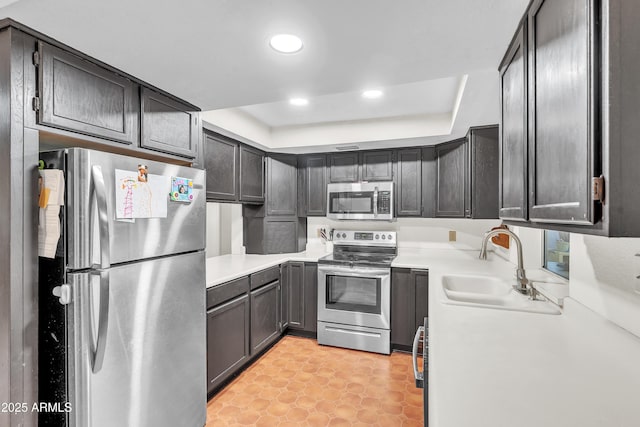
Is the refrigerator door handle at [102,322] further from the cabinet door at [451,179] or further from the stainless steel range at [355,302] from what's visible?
the cabinet door at [451,179]

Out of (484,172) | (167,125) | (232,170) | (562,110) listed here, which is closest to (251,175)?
(232,170)

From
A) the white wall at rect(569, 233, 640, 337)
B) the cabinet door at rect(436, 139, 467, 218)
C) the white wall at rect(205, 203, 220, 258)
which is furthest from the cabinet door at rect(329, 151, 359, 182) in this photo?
the white wall at rect(569, 233, 640, 337)

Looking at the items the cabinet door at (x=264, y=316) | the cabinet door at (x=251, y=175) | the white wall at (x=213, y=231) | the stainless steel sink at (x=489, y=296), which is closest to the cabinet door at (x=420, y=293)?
the stainless steel sink at (x=489, y=296)

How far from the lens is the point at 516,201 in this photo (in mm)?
1184

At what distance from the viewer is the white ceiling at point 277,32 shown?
1.07 m

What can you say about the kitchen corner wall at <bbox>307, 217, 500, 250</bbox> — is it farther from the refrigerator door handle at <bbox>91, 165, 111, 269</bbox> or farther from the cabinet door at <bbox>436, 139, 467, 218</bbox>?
the refrigerator door handle at <bbox>91, 165, 111, 269</bbox>

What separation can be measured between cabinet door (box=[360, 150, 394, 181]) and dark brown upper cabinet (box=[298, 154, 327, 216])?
0.48m

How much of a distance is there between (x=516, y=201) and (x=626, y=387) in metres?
0.64

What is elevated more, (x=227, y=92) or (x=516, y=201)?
(x=227, y=92)

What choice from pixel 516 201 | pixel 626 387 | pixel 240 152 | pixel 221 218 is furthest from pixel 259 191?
pixel 626 387

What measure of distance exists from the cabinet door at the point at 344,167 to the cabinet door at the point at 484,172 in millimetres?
1242

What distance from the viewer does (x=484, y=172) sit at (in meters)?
2.66

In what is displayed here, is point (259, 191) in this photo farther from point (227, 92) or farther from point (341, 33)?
point (341, 33)

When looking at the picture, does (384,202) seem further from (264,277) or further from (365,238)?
(264,277)
